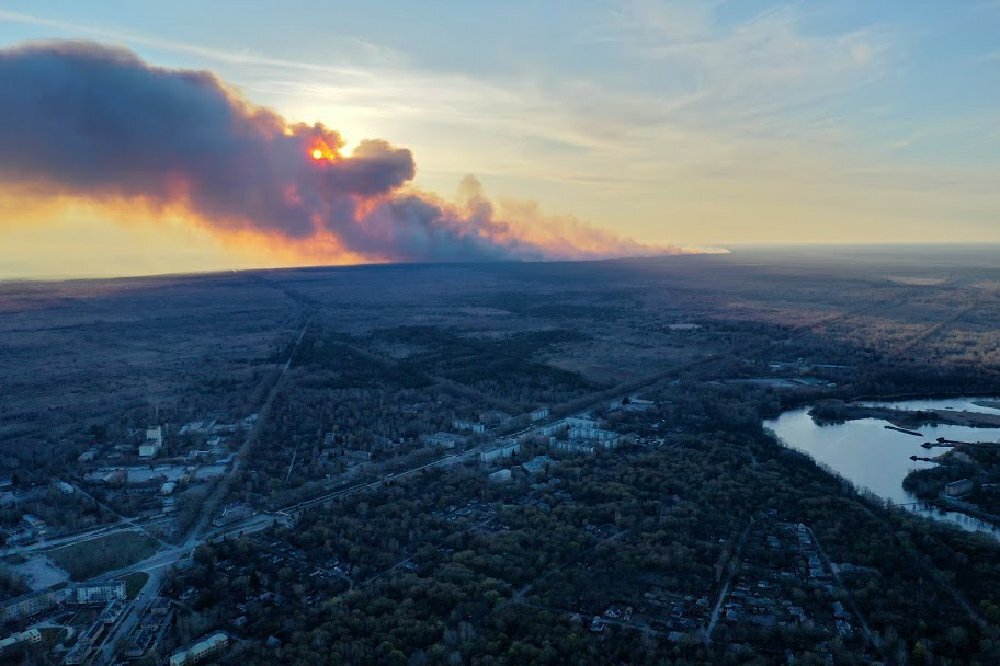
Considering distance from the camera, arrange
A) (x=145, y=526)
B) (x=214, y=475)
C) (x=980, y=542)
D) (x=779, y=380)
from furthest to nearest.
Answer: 1. (x=779, y=380)
2. (x=214, y=475)
3. (x=145, y=526)
4. (x=980, y=542)

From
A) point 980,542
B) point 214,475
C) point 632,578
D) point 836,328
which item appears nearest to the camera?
point 632,578

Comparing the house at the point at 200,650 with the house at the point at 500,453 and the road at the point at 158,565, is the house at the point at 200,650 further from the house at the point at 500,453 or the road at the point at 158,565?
the house at the point at 500,453

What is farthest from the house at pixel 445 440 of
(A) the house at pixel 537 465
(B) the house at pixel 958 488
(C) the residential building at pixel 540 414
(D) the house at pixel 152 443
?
(B) the house at pixel 958 488

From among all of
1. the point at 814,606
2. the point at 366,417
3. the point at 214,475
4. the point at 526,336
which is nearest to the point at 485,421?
the point at 366,417

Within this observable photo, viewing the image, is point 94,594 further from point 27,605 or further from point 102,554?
point 102,554

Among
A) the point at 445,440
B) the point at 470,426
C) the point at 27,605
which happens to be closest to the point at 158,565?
the point at 27,605

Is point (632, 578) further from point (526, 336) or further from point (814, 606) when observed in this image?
point (526, 336)
